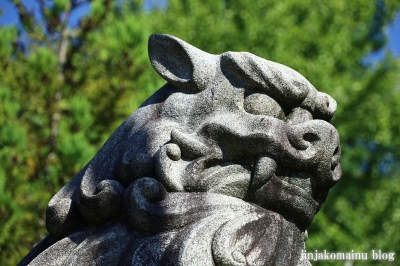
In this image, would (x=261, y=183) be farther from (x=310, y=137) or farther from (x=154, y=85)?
(x=154, y=85)

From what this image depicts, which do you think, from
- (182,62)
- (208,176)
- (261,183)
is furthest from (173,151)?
(182,62)

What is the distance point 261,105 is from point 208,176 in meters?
0.44

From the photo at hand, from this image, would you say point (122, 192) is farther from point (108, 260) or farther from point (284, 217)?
point (284, 217)

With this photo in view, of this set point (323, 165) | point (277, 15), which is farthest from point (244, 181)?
point (277, 15)

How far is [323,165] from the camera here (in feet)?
10.1

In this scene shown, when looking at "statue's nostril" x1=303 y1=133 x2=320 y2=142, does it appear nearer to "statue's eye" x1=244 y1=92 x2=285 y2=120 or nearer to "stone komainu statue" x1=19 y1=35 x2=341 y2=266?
"stone komainu statue" x1=19 y1=35 x2=341 y2=266

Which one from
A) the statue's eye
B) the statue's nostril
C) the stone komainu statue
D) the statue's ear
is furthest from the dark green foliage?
the statue's nostril

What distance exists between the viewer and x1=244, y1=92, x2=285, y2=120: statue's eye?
3.19 meters

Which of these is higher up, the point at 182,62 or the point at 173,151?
the point at 182,62

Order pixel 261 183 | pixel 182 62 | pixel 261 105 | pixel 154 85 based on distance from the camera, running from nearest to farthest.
Answer: pixel 261 183, pixel 261 105, pixel 182 62, pixel 154 85

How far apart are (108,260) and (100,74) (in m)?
5.24

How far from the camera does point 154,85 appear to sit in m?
7.26

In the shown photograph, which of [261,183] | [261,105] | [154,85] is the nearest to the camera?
[261,183]

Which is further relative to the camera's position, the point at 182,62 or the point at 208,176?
the point at 182,62
